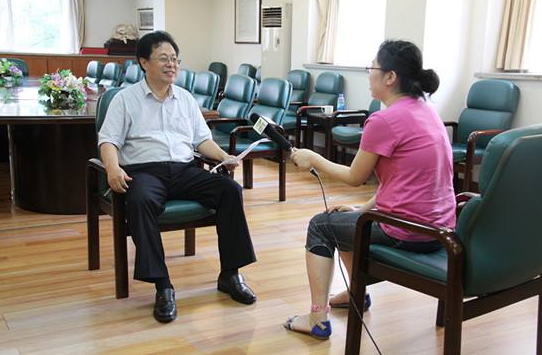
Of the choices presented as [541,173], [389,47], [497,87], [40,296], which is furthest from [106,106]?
[497,87]

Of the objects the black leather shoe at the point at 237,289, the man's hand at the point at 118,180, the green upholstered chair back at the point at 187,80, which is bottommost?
the black leather shoe at the point at 237,289

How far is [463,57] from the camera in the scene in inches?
212

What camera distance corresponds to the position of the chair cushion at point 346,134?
218 inches

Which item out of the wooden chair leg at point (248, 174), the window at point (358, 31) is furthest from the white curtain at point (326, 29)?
the wooden chair leg at point (248, 174)

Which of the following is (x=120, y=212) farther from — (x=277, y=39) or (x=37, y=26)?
(x=37, y=26)

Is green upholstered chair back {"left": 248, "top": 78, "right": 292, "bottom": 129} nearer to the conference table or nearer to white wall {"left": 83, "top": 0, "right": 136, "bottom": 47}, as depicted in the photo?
the conference table

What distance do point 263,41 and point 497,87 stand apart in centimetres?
360

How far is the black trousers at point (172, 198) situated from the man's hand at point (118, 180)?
0.11 feet

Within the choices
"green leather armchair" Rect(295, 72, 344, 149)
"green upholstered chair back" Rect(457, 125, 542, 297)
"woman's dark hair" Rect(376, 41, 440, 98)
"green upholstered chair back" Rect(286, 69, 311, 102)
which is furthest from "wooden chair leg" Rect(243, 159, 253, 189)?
"green upholstered chair back" Rect(457, 125, 542, 297)

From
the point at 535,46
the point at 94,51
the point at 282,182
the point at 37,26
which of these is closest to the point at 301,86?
the point at 282,182

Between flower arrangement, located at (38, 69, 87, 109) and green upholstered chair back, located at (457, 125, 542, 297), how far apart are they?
3275mm

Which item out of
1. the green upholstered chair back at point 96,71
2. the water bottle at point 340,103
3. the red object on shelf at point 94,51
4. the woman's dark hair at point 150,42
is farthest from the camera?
the red object on shelf at point 94,51

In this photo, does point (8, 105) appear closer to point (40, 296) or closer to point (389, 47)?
point (40, 296)

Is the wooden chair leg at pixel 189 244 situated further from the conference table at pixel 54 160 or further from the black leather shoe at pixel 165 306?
the conference table at pixel 54 160
